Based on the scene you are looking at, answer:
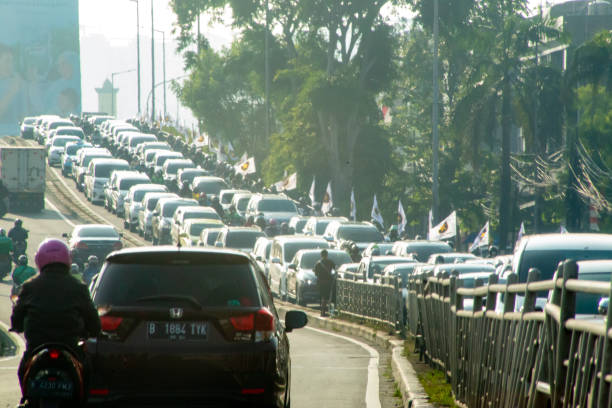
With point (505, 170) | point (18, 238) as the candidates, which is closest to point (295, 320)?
point (18, 238)

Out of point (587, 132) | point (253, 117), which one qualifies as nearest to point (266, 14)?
point (587, 132)

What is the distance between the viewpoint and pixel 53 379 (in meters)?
8.11

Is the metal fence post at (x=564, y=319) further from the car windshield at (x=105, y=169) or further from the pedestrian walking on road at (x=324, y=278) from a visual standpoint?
the car windshield at (x=105, y=169)

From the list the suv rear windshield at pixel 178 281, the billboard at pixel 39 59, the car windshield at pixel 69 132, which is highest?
the billboard at pixel 39 59

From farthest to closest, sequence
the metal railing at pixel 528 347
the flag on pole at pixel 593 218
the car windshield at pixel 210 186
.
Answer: the car windshield at pixel 210 186
the flag on pole at pixel 593 218
the metal railing at pixel 528 347

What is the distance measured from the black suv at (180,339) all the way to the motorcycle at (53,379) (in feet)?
1.95

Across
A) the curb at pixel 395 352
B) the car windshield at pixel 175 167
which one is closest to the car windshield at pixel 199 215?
the curb at pixel 395 352

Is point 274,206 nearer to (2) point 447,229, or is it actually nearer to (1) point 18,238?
(2) point 447,229

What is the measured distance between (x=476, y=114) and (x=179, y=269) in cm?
5789

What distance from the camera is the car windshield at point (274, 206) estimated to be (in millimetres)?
52469

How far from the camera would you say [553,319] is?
7438 mm

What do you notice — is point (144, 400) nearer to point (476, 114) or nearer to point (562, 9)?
point (476, 114)

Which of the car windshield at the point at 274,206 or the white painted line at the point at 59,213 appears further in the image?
the white painted line at the point at 59,213

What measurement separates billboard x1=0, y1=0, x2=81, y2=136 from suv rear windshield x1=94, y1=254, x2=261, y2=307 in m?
135
